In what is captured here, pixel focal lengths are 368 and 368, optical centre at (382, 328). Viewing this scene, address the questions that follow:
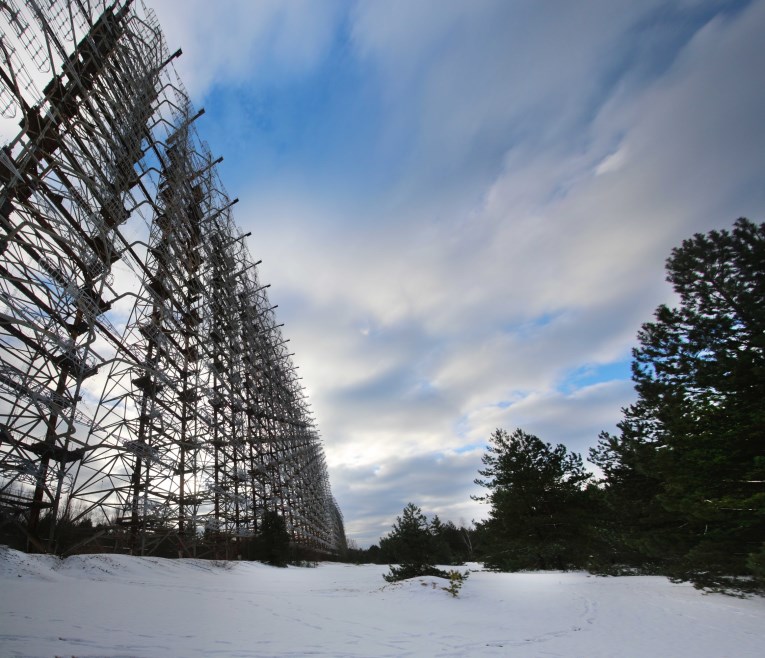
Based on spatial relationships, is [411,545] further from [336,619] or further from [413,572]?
[336,619]

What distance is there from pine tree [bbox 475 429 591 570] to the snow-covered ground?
807cm

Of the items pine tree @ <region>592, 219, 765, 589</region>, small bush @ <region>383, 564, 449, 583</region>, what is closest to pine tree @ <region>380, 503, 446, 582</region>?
small bush @ <region>383, 564, 449, 583</region>

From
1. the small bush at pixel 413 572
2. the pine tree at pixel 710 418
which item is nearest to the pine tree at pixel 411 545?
the small bush at pixel 413 572

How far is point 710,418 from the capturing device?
9977mm

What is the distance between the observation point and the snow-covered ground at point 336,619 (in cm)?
467

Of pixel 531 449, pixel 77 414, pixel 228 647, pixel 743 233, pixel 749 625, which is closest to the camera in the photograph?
pixel 228 647

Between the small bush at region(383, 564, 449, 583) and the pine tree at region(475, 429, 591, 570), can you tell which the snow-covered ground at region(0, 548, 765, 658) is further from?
the pine tree at region(475, 429, 591, 570)

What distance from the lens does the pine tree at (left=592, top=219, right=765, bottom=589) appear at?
937 cm

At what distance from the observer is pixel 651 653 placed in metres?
5.95

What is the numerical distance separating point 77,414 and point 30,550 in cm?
382

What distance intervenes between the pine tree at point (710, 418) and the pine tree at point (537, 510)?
23.9 ft

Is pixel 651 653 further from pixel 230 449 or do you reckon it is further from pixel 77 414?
pixel 230 449

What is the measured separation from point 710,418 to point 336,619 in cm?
1070

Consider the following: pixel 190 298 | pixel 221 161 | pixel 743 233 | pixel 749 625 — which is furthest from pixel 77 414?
pixel 743 233
